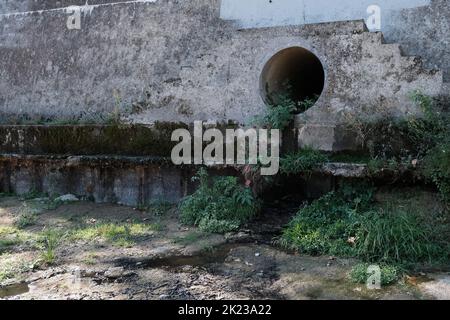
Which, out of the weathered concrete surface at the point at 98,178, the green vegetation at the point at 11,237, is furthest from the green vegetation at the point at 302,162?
the green vegetation at the point at 11,237

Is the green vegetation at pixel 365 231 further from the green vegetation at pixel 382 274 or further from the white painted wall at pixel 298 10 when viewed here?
the white painted wall at pixel 298 10

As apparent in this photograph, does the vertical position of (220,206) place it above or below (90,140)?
below

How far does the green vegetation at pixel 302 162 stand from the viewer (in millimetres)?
5969

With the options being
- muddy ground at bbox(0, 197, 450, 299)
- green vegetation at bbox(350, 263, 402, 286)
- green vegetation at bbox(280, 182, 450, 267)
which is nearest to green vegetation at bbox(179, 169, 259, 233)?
muddy ground at bbox(0, 197, 450, 299)

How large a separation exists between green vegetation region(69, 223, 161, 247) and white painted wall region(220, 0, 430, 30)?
395 cm

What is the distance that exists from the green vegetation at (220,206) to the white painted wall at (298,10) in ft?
9.90

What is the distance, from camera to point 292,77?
7.66 meters

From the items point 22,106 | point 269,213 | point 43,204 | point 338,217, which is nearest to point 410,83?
point 338,217

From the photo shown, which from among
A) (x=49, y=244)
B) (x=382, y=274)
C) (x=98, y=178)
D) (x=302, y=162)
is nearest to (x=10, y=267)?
(x=49, y=244)

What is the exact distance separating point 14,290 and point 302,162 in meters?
3.52

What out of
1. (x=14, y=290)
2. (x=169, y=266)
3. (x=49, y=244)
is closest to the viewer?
(x=14, y=290)

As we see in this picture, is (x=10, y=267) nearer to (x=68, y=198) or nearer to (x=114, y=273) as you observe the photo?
(x=114, y=273)

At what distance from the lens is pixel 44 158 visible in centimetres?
781
